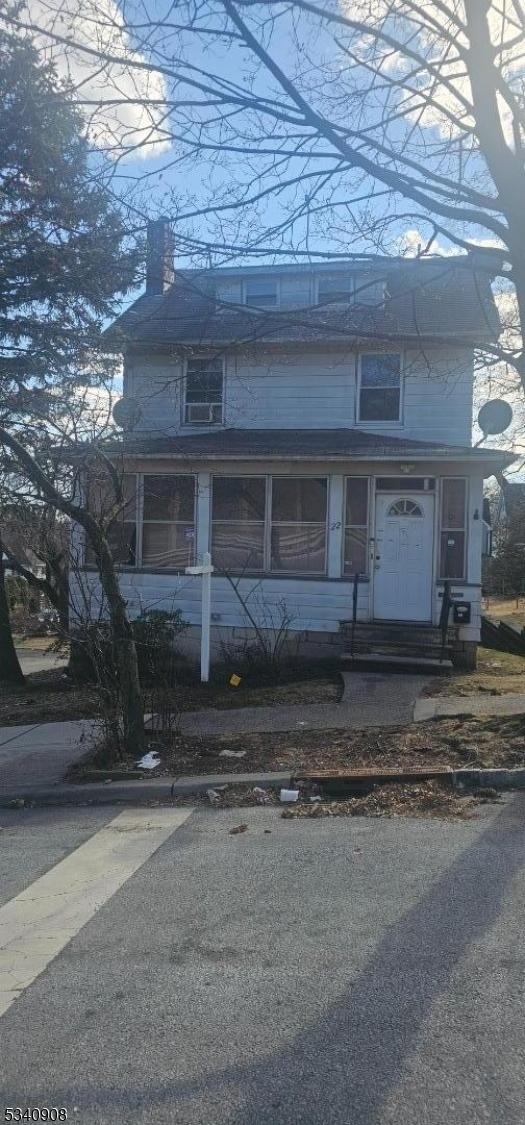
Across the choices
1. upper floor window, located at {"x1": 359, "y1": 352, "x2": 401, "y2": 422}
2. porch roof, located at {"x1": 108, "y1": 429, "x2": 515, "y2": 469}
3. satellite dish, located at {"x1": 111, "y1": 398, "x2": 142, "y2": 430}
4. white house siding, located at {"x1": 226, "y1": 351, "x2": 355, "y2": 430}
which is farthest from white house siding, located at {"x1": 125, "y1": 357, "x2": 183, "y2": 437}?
upper floor window, located at {"x1": 359, "y1": 352, "x2": 401, "y2": 422}

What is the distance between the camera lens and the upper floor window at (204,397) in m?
14.9

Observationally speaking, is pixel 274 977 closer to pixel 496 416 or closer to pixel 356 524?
pixel 356 524

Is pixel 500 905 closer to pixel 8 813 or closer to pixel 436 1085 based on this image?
pixel 436 1085

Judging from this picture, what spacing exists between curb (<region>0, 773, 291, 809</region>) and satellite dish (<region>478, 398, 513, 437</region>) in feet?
34.2

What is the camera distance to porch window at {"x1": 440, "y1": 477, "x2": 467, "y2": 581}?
42.8 feet

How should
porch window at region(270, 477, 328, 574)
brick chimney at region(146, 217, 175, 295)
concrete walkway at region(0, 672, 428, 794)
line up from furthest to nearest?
porch window at region(270, 477, 328, 574) < brick chimney at region(146, 217, 175, 295) < concrete walkway at region(0, 672, 428, 794)

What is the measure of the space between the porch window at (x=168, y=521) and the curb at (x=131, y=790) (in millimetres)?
7626

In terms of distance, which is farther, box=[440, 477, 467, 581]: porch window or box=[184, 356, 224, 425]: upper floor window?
box=[184, 356, 224, 425]: upper floor window

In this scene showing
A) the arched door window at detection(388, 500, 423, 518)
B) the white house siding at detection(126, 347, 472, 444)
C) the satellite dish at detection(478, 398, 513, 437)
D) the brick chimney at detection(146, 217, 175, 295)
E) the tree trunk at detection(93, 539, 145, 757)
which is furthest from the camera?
the satellite dish at detection(478, 398, 513, 437)

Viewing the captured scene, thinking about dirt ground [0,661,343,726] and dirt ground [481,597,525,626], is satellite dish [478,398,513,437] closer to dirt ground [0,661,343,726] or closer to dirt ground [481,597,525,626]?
dirt ground [0,661,343,726]

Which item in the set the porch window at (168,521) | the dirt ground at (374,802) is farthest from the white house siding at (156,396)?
the dirt ground at (374,802)

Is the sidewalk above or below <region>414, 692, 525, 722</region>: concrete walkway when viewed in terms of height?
below

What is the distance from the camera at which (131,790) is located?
641 cm

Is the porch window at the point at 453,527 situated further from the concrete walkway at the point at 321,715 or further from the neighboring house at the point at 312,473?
the concrete walkway at the point at 321,715
